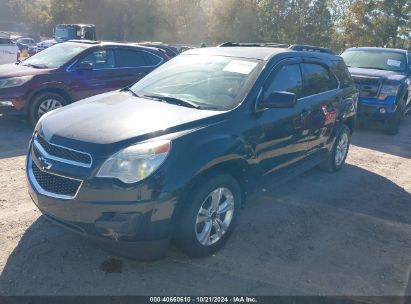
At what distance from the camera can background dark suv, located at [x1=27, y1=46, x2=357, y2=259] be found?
2982 mm

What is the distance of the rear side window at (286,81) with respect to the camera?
4105mm

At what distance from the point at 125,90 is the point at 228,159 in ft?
5.89

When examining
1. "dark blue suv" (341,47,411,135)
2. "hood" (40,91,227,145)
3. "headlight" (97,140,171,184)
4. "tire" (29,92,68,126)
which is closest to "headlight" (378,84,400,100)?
"dark blue suv" (341,47,411,135)

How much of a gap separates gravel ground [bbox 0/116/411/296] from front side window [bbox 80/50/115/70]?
3266 millimetres

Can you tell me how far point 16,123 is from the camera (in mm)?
7988

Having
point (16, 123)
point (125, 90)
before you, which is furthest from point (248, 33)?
point (125, 90)

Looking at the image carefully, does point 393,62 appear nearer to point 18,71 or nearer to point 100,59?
point 100,59

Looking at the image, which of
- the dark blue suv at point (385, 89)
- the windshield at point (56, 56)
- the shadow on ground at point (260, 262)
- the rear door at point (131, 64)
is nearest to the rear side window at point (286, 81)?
the shadow on ground at point (260, 262)

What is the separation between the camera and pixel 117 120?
3438 mm

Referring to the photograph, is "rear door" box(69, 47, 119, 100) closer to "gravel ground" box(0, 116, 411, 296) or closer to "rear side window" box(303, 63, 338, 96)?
"gravel ground" box(0, 116, 411, 296)

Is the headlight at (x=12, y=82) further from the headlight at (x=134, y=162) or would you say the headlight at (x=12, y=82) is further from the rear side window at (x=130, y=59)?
the headlight at (x=134, y=162)

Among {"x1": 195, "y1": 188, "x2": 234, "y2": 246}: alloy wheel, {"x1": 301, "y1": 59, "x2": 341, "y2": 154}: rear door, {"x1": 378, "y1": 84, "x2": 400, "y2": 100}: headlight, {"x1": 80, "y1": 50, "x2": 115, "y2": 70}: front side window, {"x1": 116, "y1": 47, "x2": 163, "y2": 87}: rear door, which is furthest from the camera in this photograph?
{"x1": 378, "y1": 84, "x2": 400, "y2": 100}: headlight

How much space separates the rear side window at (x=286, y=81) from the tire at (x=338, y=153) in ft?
5.08

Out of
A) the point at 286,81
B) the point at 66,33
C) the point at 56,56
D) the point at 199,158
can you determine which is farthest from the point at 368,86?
the point at 66,33
